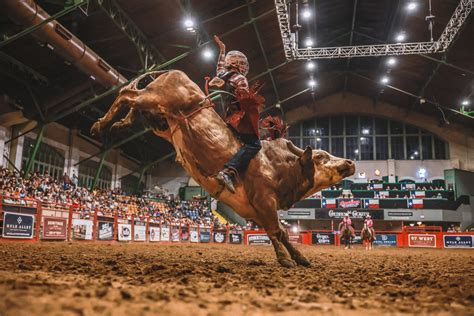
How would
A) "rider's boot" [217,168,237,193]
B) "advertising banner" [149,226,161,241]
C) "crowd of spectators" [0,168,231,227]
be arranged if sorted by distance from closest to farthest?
1. "rider's boot" [217,168,237,193]
2. "crowd of spectators" [0,168,231,227]
3. "advertising banner" [149,226,161,241]

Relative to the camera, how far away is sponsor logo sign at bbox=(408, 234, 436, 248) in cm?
2266

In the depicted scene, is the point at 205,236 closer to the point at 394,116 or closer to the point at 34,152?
the point at 34,152

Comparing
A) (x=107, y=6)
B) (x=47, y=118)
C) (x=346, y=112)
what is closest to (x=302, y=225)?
(x=346, y=112)

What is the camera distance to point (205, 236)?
2333 centimetres

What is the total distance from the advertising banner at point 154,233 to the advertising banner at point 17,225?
22.5 ft

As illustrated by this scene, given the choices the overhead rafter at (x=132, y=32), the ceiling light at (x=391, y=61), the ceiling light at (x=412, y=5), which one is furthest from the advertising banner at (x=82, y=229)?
the ceiling light at (x=391, y=61)

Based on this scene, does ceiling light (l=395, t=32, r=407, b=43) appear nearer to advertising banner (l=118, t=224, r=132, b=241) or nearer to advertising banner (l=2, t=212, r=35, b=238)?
advertising banner (l=118, t=224, r=132, b=241)

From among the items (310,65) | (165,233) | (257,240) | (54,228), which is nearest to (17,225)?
(54,228)

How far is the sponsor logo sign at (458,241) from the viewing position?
70.7ft

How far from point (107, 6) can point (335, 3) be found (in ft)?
51.3

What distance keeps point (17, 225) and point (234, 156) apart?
367 inches

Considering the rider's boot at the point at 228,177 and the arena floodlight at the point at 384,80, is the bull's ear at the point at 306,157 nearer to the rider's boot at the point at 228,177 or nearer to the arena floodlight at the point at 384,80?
the rider's boot at the point at 228,177

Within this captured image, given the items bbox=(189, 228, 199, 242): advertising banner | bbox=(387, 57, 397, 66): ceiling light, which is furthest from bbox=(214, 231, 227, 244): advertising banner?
bbox=(387, 57, 397, 66): ceiling light

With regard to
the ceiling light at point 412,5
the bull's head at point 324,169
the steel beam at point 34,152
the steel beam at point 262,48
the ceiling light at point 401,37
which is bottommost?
the bull's head at point 324,169
